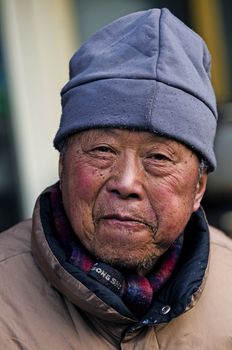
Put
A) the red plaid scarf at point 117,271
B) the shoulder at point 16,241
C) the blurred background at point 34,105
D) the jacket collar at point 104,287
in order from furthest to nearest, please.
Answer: the blurred background at point 34,105, the shoulder at point 16,241, the red plaid scarf at point 117,271, the jacket collar at point 104,287

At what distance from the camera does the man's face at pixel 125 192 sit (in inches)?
102

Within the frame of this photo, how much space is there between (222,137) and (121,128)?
8.75ft

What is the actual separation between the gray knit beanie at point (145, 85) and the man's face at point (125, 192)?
50 millimetres

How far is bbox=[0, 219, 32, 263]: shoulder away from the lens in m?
2.70

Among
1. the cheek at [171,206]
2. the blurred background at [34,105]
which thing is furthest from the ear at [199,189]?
the blurred background at [34,105]

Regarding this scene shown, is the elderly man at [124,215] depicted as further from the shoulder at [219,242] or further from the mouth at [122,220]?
the shoulder at [219,242]

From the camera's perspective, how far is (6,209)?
5.62 m

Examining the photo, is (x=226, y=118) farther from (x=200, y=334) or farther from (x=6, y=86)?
(x=200, y=334)

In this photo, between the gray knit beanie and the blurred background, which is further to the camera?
the blurred background

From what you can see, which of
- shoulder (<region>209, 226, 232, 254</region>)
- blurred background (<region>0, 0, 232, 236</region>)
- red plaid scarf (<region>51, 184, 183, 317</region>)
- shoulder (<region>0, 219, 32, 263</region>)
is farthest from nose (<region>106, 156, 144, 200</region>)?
blurred background (<region>0, 0, 232, 236</region>)

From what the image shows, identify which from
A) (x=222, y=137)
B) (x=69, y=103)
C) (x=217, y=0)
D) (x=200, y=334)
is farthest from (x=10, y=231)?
(x=217, y=0)

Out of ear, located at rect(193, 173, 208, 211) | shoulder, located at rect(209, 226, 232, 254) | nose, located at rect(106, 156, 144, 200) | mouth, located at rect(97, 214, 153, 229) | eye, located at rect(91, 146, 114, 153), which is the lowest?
shoulder, located at rect(209, 226, 232, 254)

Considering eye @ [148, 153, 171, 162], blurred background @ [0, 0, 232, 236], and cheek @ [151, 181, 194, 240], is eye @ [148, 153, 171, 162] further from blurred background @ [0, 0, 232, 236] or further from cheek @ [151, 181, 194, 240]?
blurred background @ [0, 0, 232, 236]

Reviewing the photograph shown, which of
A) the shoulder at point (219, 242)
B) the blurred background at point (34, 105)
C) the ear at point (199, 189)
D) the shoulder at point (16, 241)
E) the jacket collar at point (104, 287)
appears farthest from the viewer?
the blurred background at point (34, 105)
